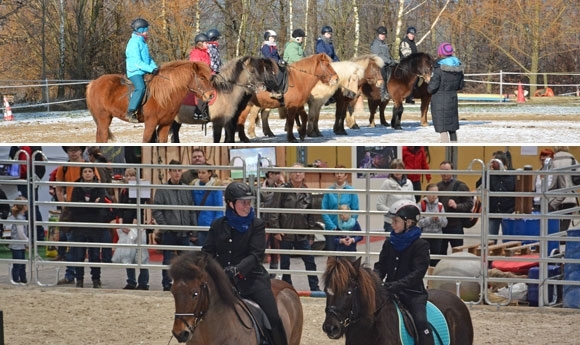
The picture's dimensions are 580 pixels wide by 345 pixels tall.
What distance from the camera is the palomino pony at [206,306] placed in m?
5.45

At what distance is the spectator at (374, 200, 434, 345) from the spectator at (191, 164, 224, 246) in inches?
216

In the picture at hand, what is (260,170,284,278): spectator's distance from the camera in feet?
37.0

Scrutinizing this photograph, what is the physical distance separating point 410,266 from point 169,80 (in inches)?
284

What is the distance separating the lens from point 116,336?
30.0 ft

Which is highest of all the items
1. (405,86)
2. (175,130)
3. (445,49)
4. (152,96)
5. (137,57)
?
(445,49)

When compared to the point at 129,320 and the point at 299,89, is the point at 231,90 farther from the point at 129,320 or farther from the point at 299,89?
the point at 129,320

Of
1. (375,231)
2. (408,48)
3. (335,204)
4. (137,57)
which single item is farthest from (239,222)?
(408,48)

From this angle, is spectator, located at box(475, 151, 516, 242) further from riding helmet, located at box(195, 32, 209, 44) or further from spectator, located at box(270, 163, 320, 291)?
riding helmet, located at box(195, 32, 209, 44)

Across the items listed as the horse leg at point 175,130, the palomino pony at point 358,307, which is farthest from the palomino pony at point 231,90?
the palomino pony at point 358,307

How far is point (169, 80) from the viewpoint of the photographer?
12617 millimetres

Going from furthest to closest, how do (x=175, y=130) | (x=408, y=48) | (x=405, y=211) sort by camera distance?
(x=408, y=48), (x=175, y=130), (x=405, y=211)

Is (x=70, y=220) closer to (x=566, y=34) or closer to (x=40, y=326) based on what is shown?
(x=40, y=326)

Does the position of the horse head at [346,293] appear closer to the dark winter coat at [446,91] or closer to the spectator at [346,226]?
the spectator at [346,226]

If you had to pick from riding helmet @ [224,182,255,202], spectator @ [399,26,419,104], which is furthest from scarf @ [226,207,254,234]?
spectator @ [399,26,419,104]
